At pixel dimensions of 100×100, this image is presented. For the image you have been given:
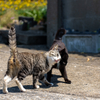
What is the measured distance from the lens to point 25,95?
12.6 ft

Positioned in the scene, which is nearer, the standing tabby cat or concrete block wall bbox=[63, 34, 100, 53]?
the standing tabby cat

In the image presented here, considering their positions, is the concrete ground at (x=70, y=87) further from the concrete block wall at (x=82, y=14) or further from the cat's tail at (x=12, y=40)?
the concrete block wall at (x=82, y=14)

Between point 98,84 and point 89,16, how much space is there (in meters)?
5.31

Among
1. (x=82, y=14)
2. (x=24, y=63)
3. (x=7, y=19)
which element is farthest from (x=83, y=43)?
(x=7, y=19)

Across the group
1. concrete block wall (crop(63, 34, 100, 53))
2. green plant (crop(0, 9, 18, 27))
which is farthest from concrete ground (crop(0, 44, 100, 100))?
green plant (crop(0, 9, 18, 27))

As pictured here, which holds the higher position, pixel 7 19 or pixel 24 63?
pixel 7 19

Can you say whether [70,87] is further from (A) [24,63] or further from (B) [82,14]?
(B) [82,14]

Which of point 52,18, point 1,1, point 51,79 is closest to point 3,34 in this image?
point 52,18

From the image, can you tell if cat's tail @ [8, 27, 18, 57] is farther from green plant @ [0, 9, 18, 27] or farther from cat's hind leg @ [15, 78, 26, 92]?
green plant @ [0, 9, 18, 27]

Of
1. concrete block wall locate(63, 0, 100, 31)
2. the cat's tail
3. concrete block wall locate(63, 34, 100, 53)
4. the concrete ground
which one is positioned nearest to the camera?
the concrete ground

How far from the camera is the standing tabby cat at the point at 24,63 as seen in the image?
3955 millimetres

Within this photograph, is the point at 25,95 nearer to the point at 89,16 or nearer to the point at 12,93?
the point at 12,93

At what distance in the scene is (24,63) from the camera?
4.08 meters

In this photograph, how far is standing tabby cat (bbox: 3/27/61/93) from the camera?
3955mm
